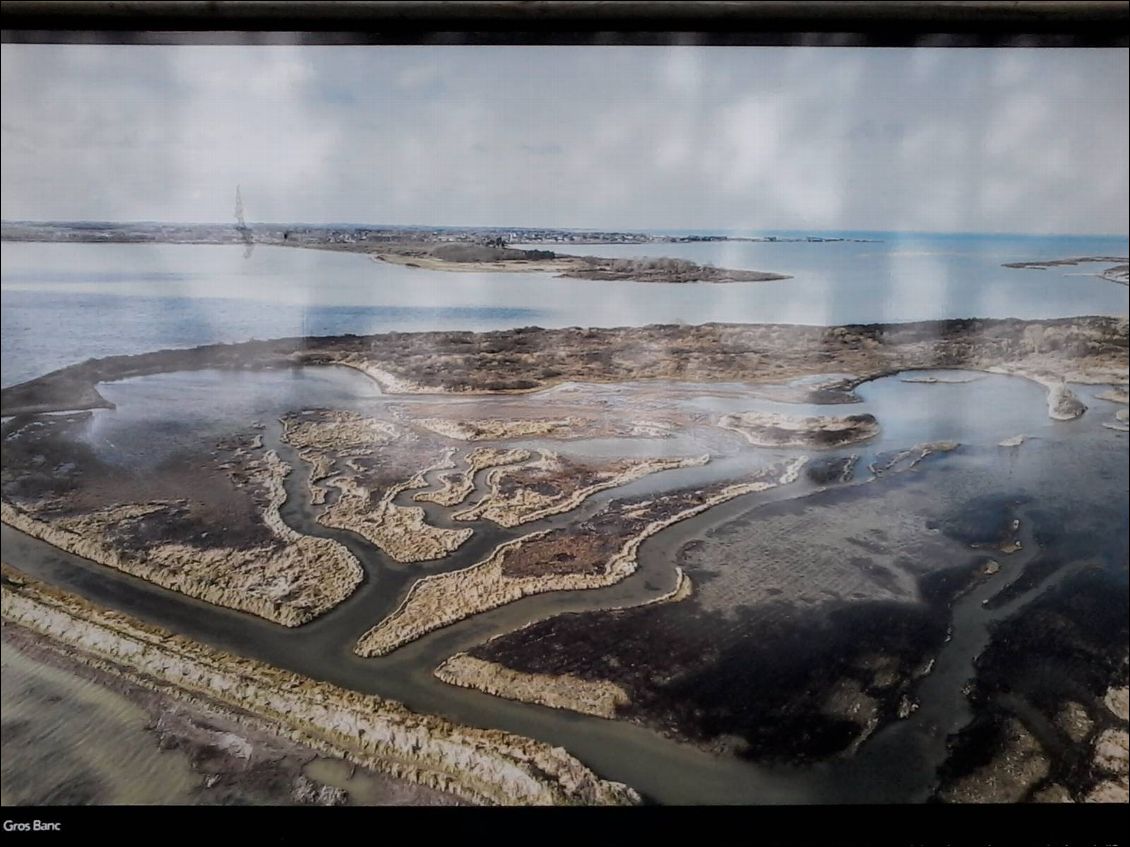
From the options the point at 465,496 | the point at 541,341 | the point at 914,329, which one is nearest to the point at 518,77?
the point at 541,341

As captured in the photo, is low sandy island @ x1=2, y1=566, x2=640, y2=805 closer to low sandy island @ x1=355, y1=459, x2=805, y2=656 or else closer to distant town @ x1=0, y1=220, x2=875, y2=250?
low sandy island @ x1=355, y1=459, x2=805, y2=656

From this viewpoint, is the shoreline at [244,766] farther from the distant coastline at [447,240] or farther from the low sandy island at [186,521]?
the distant coastline at [447,240]

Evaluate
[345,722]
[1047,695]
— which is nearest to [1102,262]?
[1047,695]

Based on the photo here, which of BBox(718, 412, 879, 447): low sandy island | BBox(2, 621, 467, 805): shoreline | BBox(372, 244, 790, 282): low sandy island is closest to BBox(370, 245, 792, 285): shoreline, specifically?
BBox(372, 244, 790, 282): low sandy island

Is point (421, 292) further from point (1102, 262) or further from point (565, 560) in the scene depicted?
point (1102, 262)

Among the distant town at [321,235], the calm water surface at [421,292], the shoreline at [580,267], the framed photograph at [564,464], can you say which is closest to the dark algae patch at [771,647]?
the framed photograph at [564,464]

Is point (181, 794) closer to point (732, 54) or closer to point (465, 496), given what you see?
point (465, 496)

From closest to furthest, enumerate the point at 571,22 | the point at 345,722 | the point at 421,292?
1. the point at 571,22
2. the point at 345,722
3. the point at 421,292
